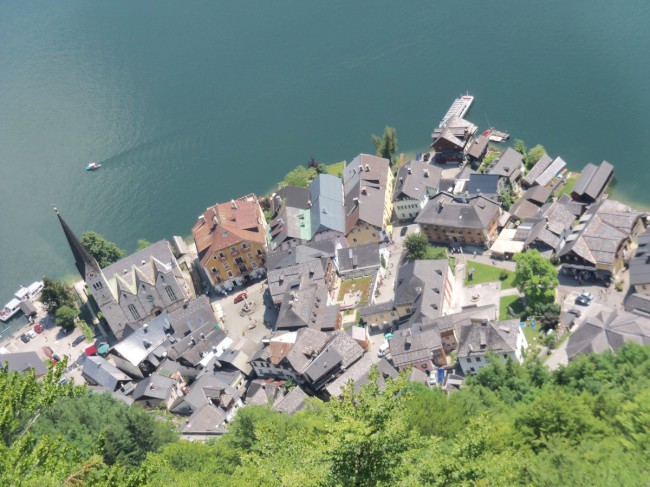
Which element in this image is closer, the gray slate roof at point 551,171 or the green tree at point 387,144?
the gray slate roof at point 551,171

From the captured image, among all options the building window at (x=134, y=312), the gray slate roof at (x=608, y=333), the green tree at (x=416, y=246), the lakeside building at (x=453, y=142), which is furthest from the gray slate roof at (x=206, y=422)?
the lakeside building at (x=453, y=142)

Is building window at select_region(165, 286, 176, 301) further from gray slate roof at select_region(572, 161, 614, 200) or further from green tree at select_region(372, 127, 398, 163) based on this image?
gray slate roof at select_region(572, 161, 614, 200)

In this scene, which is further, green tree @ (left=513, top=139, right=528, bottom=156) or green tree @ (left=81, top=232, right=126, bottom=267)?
green tree @ (left=81, top=232, right=126, bottom=267)

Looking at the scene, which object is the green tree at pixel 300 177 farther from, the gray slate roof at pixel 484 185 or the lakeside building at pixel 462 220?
the gray slate roof at pixel 484 185

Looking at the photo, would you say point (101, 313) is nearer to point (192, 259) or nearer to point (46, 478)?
point (192, 259)

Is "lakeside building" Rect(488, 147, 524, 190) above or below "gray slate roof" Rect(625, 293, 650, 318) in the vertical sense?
above

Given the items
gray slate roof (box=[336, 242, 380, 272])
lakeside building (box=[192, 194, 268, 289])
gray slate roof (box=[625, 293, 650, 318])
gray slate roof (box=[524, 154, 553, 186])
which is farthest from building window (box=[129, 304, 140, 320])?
gray slate roof (box=[625, 293, 650, 318])

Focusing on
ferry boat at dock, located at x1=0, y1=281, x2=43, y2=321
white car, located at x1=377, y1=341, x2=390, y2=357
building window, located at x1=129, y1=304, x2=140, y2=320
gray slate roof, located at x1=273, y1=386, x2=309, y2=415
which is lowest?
gray slate roof, located at x1=273, y1=386, x2=309, y2=415

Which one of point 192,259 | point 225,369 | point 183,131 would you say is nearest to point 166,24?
point 183,131
